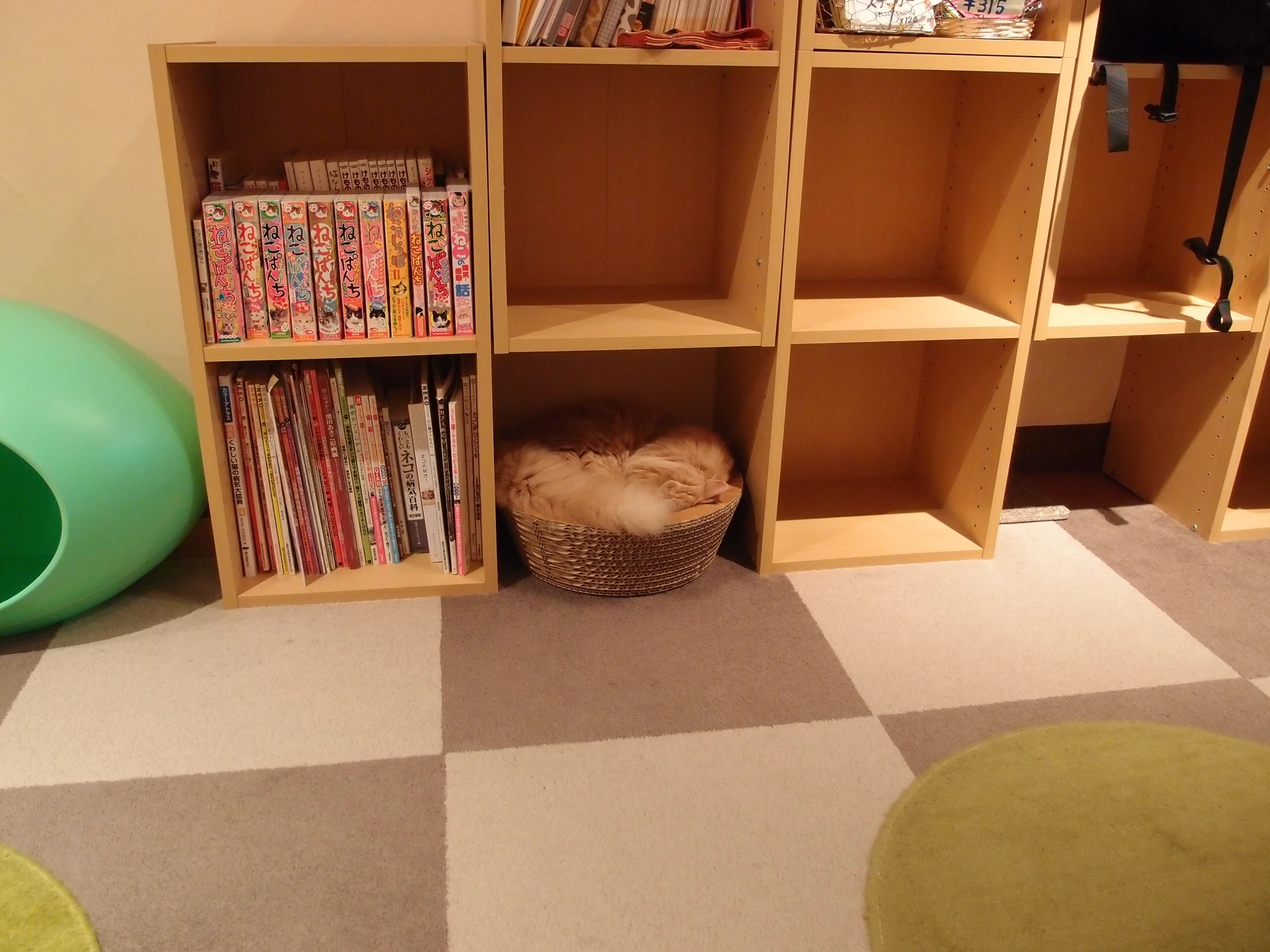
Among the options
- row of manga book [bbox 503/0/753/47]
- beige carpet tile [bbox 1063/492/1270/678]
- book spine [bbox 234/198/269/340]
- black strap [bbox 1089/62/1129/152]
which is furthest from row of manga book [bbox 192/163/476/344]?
beige carpet tile [bbox 1063/492/1270/678]

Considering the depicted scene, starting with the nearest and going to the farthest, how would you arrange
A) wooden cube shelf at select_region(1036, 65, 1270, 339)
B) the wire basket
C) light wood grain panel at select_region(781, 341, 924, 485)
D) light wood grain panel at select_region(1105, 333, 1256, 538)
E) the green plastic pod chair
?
the green plastic pod chair → the wire basket → wooden cube shelf at select_region(1036, 65, 1270, 339) → light wood grain panel at select_region(1105, 333, 1256, 538) → light wood grain panel at select_region(781, 341, 924, 485)

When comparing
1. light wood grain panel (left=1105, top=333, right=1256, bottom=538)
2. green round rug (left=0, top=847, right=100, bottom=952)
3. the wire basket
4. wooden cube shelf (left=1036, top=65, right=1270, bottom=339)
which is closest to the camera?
green round rug (left=0, top=847, right=100, bottom=952)

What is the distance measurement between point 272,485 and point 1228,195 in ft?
5.39

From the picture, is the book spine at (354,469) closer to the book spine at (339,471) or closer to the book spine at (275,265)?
the book spine at (339,471)

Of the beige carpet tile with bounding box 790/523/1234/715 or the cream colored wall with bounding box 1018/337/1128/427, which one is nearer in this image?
the beige carpet tile with bounding box 790/523/1234/715

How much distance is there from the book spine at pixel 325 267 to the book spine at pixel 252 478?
17cm

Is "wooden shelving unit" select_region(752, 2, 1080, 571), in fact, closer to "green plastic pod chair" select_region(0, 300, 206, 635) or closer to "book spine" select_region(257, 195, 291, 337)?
"book spine" select_region(257, 195, 291, 337)

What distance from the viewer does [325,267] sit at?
1528mm

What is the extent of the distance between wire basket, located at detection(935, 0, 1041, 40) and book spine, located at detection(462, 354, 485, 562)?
34.2 inches

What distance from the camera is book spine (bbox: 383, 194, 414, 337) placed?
1506 mm

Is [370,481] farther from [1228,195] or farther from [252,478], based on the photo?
[1228,195]

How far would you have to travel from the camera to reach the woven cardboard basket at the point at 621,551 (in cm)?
165

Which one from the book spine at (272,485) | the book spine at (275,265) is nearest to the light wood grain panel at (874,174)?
the book spine at (275,265)

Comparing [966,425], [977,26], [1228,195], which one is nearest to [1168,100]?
[1228,195]
